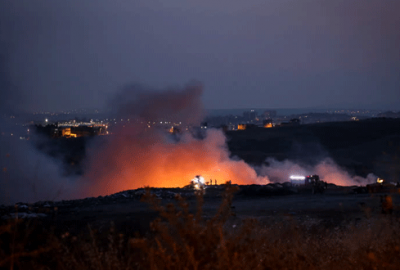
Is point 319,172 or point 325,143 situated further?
point 325,143

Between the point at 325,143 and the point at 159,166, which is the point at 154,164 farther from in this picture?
the point at 325,143

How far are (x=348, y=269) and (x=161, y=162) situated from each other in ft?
82.3

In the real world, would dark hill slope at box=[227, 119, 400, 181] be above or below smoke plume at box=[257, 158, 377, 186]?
above

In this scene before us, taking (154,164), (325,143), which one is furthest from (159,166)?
(325,143)

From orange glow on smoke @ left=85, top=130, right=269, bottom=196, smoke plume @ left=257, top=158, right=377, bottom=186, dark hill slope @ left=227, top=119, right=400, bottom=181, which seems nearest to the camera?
orange glow on smoke @ left=85, top=130, right=269, bottom=196

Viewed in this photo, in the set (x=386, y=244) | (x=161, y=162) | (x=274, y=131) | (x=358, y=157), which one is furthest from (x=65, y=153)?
(x=386, y=244)

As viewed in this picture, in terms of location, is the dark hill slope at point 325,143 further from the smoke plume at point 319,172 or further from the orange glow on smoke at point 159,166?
the orange glow on smoke at point 159,166

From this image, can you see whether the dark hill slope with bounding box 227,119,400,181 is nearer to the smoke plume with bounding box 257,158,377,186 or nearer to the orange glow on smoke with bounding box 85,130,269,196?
the smoke plume with bounding box 257,158,377,186

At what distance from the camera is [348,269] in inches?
211

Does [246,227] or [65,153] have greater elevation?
[65,153]

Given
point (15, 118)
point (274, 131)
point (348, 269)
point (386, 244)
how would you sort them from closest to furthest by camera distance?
point (348, 269) < point (386, 244) < point (15, 118) < point (274, 131)

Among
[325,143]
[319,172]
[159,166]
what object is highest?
[325,143]

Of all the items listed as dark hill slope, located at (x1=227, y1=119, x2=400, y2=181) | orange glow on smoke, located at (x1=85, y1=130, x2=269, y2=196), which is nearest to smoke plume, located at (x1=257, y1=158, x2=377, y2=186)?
dark hill slope, located at (x1=227, y1=119, x2=400, y2=181)

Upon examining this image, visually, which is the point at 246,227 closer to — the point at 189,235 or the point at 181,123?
the point at 189,235
